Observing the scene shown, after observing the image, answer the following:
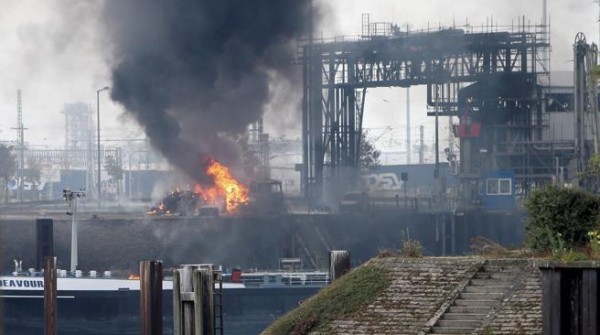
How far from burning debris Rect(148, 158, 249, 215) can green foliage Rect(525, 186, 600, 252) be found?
2641 inches

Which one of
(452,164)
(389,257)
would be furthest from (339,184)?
(389,257)

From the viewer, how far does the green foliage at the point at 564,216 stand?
29.3m

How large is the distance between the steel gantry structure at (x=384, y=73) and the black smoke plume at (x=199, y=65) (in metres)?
3.25

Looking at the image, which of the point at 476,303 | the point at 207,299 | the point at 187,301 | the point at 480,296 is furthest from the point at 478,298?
the point at 187,301

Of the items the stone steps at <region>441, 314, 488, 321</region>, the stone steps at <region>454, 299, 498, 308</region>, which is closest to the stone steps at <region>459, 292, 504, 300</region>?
the stone steps at <region>454, 299, 498, 308</region>

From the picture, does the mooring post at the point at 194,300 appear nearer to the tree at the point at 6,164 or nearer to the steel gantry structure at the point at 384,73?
the steel gantry structure at the point at 384,73

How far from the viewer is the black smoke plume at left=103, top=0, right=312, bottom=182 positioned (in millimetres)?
99000

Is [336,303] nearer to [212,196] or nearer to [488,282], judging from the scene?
[488,282]

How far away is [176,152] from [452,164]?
18.9m

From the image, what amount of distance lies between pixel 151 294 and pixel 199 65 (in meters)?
63.7

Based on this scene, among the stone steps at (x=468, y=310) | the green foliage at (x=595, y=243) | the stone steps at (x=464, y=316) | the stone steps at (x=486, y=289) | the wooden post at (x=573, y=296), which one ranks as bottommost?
the stone steps at (x=464, y=316)

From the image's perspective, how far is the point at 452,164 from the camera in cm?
10525

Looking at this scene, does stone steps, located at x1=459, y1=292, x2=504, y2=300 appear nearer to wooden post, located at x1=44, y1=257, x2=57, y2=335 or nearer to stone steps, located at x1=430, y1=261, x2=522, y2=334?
stone steps, located at x1=430, y1=261, x2=522, y2=334

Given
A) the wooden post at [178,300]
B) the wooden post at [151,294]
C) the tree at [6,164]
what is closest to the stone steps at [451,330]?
the wooden post at [178,300]
